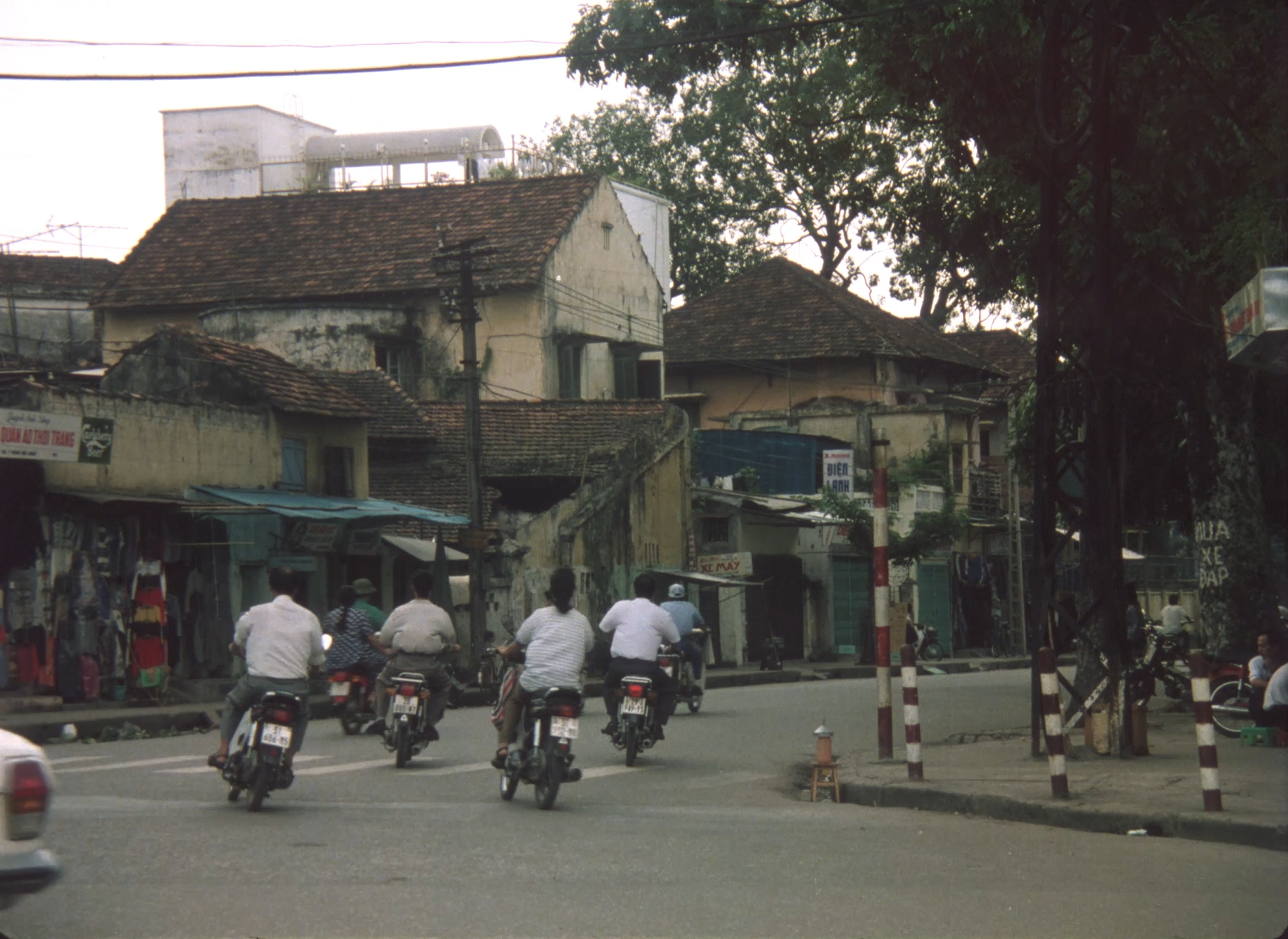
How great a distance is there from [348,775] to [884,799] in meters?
4.62

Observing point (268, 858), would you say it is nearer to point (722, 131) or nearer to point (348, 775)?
point (348, 775)

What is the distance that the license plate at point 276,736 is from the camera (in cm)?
1172

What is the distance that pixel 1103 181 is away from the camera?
1369 cm

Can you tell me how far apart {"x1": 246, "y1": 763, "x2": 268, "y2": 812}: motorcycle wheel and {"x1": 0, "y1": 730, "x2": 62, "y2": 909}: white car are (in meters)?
5.62

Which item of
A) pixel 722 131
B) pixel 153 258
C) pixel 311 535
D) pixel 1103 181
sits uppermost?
pixel 722 131

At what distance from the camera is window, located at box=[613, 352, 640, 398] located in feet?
154

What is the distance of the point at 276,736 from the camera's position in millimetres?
11766

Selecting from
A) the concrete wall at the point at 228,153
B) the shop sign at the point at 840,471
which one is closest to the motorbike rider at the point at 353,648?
the shop sign at the point at 840,471

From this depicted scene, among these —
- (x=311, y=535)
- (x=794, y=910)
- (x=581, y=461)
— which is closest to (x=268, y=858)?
(x=794, y=910)

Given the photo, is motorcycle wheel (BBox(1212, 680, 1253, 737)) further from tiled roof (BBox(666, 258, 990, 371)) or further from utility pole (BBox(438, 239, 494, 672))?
tiled roof (BBox(666, 258, 990, 371))

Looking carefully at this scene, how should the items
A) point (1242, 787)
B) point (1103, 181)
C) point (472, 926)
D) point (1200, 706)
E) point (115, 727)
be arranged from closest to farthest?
point (472, 926) → point (1200, 706) → point (1242, 787) → point (1103, 181) → point (115, 727)

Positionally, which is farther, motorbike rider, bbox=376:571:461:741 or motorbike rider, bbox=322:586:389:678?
motorbike rider, bbox=322:586:389:678

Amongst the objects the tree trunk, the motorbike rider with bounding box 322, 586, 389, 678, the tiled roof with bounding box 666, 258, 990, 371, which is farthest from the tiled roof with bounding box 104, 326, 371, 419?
the tiled roof with bounding box 666, 258, 990, 371

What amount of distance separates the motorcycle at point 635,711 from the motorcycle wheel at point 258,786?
427 cm
